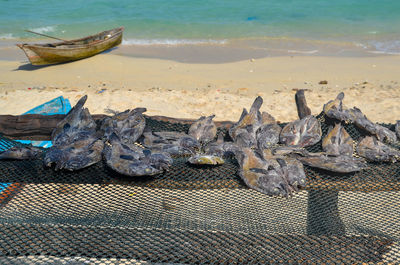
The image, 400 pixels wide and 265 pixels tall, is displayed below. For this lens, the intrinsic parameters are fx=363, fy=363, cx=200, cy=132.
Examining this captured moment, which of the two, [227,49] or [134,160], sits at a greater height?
[227,49]

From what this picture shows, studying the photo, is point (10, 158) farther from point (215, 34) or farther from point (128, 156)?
point (215, 34)

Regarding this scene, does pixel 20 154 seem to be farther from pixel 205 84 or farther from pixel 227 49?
pixel 227 49

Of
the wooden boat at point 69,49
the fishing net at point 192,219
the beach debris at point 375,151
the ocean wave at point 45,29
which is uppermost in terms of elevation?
the ocean wave at point 45,29

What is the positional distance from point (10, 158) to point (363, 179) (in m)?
3.60

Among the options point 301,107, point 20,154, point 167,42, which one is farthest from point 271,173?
point 167,42

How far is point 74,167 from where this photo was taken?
3525mm

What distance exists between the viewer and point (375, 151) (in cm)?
387

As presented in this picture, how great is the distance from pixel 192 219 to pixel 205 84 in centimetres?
681

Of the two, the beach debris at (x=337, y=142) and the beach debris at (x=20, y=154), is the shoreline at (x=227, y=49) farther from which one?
the beach debris at (x=20, y=154)

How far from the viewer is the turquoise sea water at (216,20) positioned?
15562 millimetres

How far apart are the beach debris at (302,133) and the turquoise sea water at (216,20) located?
34.7 feet

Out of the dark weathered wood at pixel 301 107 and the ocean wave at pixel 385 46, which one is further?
the ocean wave at pixel 385 46

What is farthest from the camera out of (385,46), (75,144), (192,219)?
(385,46)

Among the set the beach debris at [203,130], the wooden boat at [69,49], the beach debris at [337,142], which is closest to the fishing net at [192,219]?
the beach debris at [337,142]
